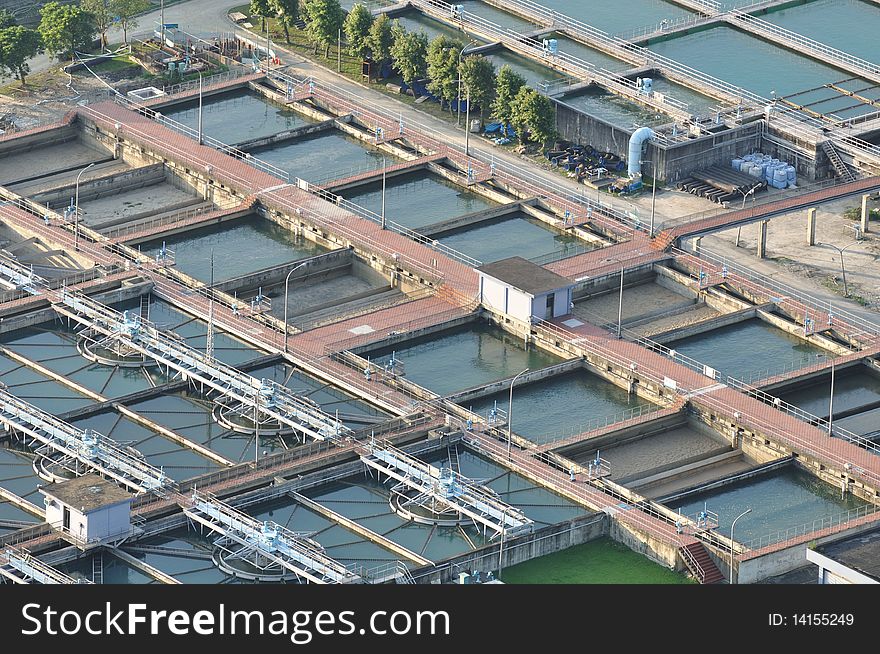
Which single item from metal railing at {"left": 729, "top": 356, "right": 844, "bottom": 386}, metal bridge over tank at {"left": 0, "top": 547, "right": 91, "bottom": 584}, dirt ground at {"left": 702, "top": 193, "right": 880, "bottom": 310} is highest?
metal bridge over tank at {"left": 0, "top": 547, "right": 91, "bottom": 584}

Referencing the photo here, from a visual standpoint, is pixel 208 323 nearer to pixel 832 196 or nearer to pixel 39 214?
pixel 39 214

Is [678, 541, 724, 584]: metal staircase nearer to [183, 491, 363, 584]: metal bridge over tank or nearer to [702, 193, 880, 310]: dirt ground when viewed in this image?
[183, 491, 363, 584]: metal bridge over tank

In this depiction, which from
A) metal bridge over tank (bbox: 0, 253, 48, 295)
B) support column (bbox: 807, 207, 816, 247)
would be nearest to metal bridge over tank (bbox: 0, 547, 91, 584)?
metal bridge over tank (bbox: 0, 253, 48, 295)

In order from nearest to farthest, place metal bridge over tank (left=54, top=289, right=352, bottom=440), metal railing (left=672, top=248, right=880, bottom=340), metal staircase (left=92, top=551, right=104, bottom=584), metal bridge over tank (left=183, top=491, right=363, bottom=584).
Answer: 1. metal staircase (left=92, top=551, right=104, bottom=584)
2. metal bridge over tank (left=183, top=491, right=363, bottom=584)
3. metal bridge over tank (left=54, top=289, right=352, bottom=440)
4. metal railing (left=672, top=248, right=880, bottom=340)

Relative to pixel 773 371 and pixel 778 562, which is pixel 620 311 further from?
pixel 778 562

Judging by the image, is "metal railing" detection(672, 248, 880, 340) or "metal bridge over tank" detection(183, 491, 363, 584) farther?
"metal railing" detection(672, 248, 880, 340)

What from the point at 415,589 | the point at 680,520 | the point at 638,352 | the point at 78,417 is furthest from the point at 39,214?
the point at 415,589

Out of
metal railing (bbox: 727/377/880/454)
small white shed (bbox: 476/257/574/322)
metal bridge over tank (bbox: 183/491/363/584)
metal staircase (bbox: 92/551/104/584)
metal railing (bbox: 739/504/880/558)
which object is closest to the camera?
metal staircase (bbox: 92/551/104/584)
